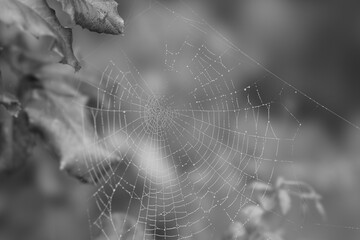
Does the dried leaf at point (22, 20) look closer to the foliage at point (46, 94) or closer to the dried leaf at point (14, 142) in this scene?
the foliage at point (46, 94)

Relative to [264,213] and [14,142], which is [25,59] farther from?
[264,213]

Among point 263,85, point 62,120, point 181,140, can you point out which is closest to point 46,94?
point 62,120

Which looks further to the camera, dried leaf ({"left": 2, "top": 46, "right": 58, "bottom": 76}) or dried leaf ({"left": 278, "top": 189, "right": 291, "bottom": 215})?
dried leaf ({"left": 278, "top": 189, "right": 291, "bottom": 215})

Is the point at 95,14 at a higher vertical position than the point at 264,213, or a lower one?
higher

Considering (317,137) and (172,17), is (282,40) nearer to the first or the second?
(317,137)

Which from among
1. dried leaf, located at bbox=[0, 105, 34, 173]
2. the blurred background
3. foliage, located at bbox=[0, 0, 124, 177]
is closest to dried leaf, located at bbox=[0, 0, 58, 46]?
foliage, located at bbox=[0, 0, 124, 177]

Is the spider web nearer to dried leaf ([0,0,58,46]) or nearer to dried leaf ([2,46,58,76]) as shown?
dried leaf ([2,46,58,76])

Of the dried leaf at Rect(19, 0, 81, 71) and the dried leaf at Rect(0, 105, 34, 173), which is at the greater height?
the dried leaf at Rect(19, 0, 81, 71)
